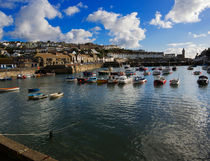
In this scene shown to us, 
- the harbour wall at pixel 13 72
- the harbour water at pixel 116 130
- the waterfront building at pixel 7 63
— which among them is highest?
the waterfront building at pixel 7 63

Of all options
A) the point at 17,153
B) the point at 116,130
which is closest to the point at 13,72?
the point at 116,130

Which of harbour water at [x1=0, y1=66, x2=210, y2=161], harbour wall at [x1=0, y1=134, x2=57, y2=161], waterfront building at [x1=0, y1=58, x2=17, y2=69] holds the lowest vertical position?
harbour water at [x1=0, y1=66, x2=210, y2=161]

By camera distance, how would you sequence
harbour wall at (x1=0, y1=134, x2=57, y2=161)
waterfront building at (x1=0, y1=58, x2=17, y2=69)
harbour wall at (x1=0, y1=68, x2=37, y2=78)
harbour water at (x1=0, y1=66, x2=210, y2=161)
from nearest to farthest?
harbour wall at (x1=0, y1=134, x2=57, y2=161) < harbour water at (x1=0, y1=66, x2=210, y2=161) < harbour wall at (x1=0, y1=68, x2=37, y2=78) < waterfront building at (x1=0, y1=58, x2=17, y2=69)

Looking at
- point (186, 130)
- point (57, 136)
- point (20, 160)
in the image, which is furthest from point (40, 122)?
point (186, 130)

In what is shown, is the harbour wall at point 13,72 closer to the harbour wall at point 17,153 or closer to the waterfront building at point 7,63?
the waterfront building at point 7,63

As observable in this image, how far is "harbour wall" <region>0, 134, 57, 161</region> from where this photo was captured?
6008mm

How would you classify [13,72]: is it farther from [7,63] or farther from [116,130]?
[116,130]

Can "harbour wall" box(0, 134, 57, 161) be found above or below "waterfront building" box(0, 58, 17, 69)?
below

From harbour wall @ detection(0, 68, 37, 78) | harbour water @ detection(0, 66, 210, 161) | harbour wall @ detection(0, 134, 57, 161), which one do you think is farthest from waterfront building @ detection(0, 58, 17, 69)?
harbour wall @ detection(0, 134, 57, 161)

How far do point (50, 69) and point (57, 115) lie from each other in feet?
242

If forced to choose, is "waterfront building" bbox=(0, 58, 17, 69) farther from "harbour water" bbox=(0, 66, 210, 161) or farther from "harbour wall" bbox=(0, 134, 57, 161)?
"harbour wall" bbox=(0, 134, 57, 161)

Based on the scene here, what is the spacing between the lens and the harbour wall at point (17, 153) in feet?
19.7

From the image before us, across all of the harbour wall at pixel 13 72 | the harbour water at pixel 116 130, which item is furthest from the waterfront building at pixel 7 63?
the harbour water at pixel 116 130

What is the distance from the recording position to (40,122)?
A: 14547 millimetres
